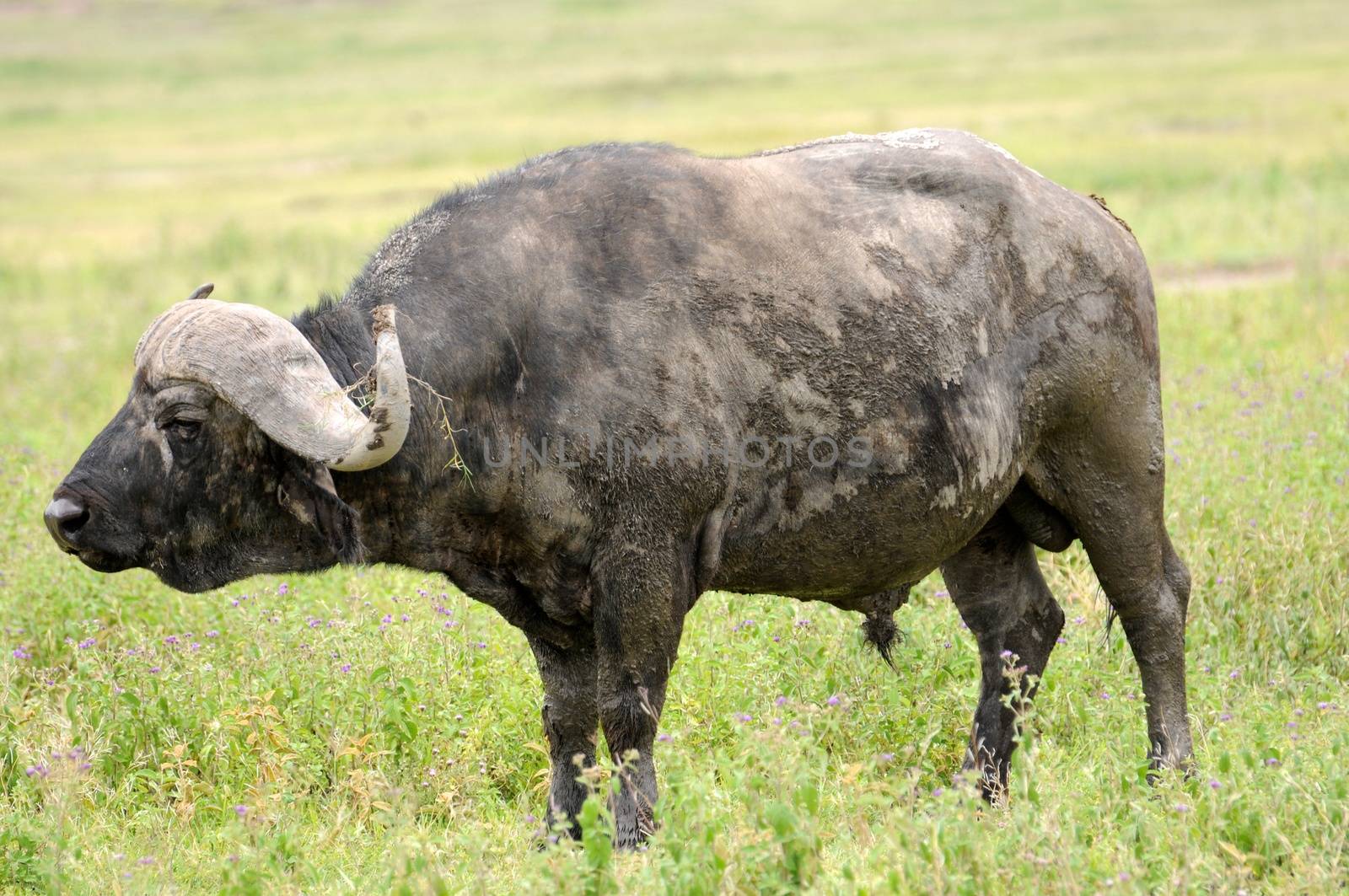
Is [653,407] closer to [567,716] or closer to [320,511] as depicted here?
[320,511]

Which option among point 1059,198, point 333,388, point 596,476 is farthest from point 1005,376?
point 333,388

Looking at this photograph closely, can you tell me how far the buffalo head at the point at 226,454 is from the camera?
4.45 metres

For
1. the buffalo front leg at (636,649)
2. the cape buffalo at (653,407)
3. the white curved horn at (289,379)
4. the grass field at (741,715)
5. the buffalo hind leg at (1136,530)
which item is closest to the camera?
the grass field at (741,715)

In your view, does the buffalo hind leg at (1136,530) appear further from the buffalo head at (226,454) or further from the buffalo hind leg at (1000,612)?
the buffalo head at (226,454)

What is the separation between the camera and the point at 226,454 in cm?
470

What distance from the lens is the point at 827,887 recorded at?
427 centimetres

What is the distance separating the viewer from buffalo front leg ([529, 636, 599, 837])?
17.9ft

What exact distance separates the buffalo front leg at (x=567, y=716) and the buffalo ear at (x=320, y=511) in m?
0.90

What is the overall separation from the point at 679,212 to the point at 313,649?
2.55 meters

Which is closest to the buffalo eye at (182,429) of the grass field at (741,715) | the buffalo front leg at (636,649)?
the grass field at (741,715)

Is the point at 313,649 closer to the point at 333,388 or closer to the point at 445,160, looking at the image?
the point at 333,388

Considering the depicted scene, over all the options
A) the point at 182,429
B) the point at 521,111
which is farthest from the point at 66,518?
the point at 521,111

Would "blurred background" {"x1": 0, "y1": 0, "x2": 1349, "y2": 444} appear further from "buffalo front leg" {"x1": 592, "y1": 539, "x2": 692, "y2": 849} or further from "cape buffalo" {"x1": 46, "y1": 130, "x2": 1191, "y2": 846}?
"buffalo front leg" {"x1": 592, "y1": 539, "x2": 692, "y2": 849}

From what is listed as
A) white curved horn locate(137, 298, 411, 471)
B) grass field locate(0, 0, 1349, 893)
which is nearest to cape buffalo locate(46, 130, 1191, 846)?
white curved horn locate(137, 298, 411, 471)
